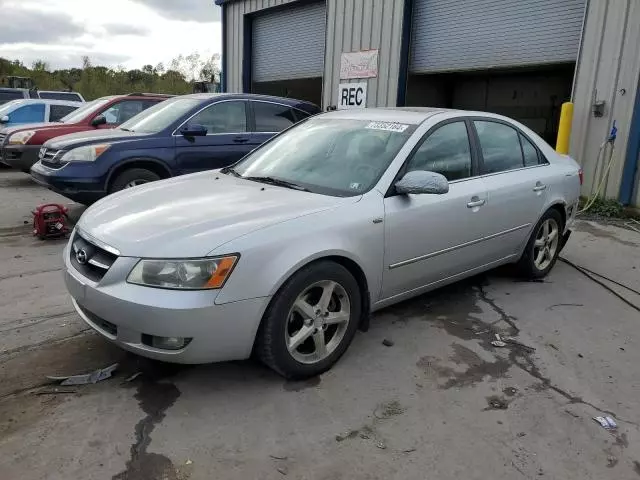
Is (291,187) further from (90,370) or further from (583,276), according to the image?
(583,276)

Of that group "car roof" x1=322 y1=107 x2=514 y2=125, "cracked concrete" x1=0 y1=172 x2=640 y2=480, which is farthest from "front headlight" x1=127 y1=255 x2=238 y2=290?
"car roof" x1=322 y1=107 x2=514 y2=125

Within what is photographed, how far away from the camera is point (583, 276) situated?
5246 mm

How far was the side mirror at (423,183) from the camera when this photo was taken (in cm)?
334

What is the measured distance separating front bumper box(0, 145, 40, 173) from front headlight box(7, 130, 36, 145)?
83 mm

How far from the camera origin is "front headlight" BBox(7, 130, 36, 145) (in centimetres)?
967

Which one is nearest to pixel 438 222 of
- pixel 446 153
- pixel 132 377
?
pixel 446 153

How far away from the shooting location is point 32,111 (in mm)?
12414

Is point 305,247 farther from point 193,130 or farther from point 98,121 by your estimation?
point 98,121

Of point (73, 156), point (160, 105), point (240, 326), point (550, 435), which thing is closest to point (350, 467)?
point (240, 326)

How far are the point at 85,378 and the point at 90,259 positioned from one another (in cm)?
71

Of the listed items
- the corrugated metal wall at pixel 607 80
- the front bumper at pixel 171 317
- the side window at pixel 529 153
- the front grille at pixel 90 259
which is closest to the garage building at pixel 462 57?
the corrugated metal wall at pixel 607 80

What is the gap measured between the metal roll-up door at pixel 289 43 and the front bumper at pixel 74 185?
334 inches

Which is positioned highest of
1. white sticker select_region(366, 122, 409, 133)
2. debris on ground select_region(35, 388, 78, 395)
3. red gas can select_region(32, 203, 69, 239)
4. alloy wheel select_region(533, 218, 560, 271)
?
white sticker select_region(366, 122, 409, 133)

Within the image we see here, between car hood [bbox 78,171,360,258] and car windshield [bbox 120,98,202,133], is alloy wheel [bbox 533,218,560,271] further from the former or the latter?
car windshield [bbox 120,98,202,133]
